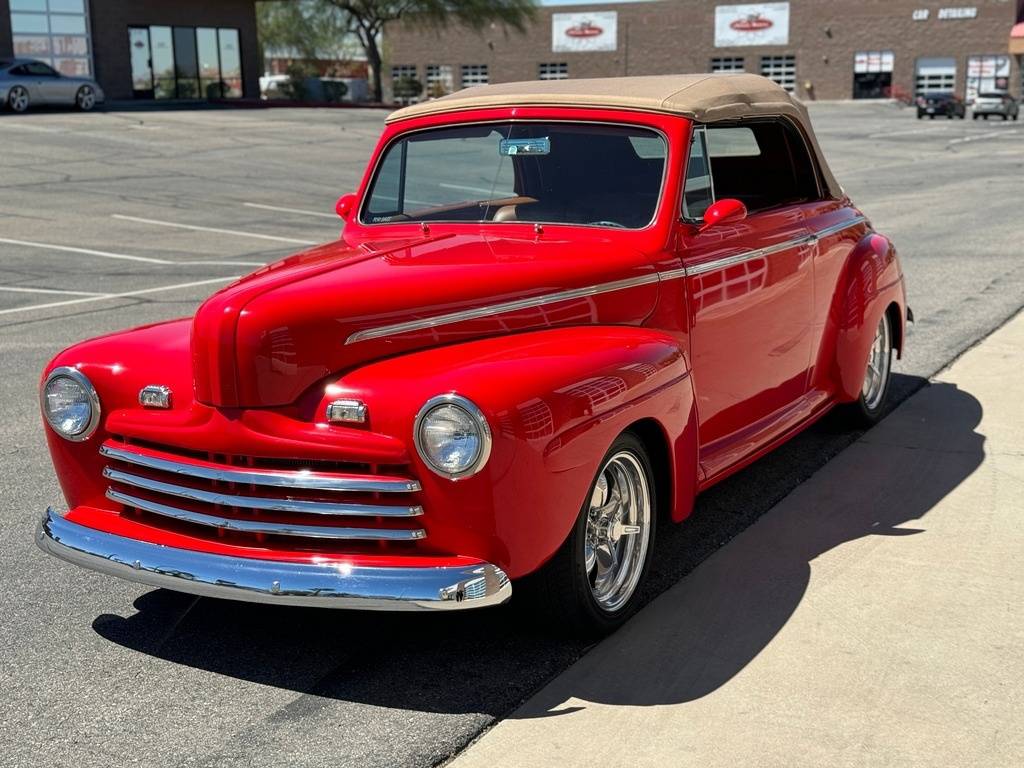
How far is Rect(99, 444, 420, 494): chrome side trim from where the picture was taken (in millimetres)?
3531

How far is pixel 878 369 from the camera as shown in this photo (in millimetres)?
6730

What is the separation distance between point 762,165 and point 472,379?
2.73 meters

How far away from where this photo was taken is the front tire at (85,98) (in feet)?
108

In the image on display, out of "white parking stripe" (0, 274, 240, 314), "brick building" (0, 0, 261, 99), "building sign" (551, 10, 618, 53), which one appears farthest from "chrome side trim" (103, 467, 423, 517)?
"building sign" (551, 10, 618, 53)

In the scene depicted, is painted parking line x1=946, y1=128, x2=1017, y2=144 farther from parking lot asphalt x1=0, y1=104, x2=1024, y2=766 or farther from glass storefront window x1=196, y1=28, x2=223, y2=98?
glass storefront window x1=196, y1=28, x2=223, y2=98

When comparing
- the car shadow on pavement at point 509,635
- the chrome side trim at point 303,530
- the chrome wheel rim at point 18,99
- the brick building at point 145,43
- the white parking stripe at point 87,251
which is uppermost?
the brick building at point 145,43

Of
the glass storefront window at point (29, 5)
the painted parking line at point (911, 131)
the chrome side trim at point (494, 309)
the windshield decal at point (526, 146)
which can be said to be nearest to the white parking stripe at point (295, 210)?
the windshield decal at point (526, 146)

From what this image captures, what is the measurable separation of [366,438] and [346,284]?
63 cm

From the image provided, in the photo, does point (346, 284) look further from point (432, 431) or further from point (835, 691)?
point (835, 691)

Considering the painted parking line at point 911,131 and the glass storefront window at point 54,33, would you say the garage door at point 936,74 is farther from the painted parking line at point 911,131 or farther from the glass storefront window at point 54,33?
the glass storefront window at point 54,33

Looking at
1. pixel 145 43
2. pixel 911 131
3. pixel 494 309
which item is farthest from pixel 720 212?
pixel 911 131

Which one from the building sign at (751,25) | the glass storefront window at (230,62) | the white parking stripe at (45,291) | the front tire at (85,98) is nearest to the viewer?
the white parking stripe at (45,291)

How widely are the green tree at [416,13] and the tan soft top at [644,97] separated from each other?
4761 centimetres

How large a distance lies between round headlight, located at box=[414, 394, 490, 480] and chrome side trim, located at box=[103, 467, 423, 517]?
16 cm
